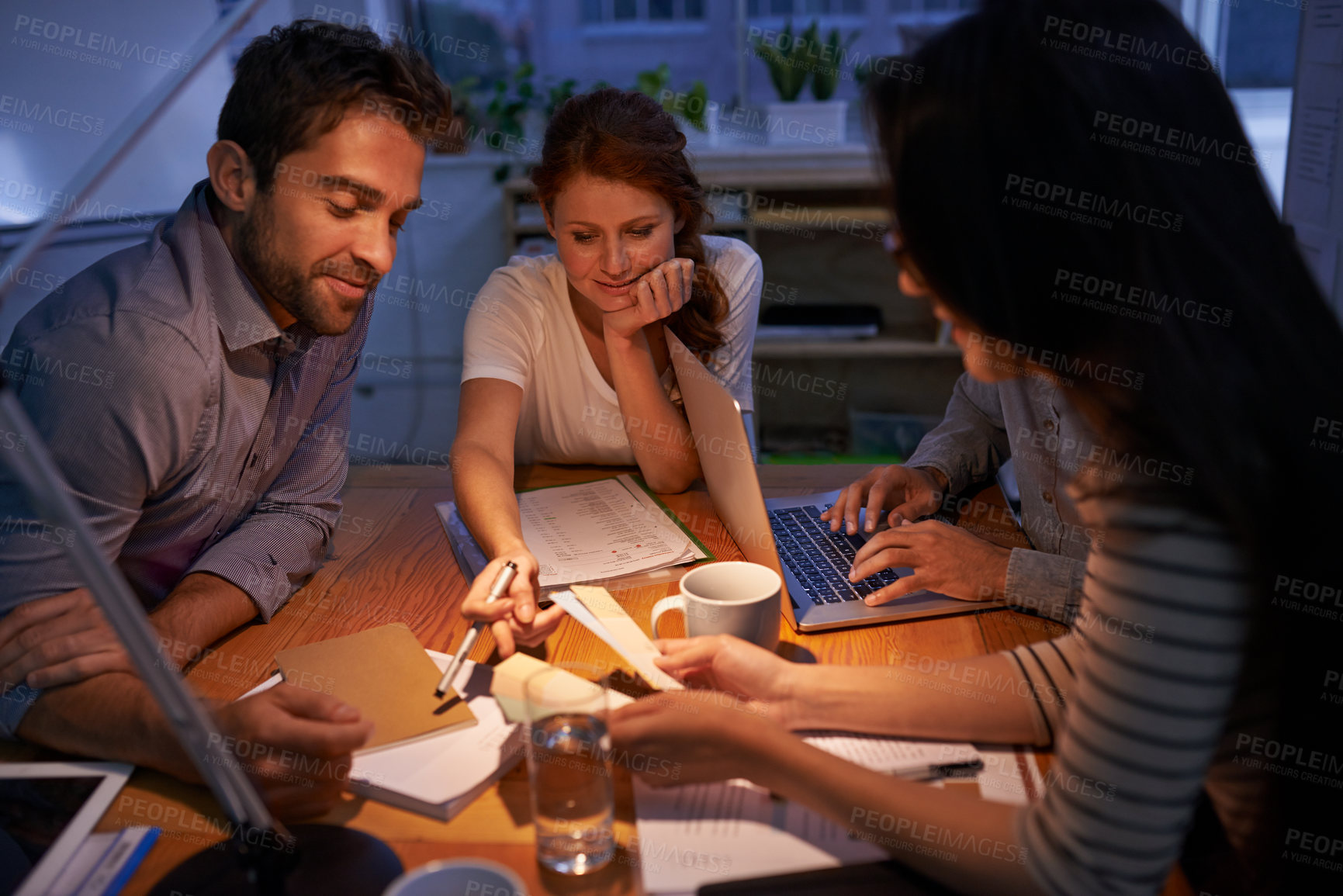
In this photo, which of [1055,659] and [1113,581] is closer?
[1113,581]

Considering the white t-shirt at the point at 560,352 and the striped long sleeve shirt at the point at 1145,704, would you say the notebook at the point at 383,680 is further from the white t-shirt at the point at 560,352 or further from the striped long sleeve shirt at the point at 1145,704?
the white t-shirt at the point at 560,352

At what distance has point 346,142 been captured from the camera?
120 centimetres

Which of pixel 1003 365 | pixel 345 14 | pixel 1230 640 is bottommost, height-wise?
pixel 1230 640

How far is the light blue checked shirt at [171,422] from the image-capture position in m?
1.03

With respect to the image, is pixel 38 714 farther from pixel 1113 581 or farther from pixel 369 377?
pixel 369 377

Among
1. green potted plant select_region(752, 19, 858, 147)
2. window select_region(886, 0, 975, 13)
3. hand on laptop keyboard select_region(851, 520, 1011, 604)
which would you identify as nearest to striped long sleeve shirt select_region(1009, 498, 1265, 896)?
hand on laptop keyboard select_region(851, 520, 1011, 604)

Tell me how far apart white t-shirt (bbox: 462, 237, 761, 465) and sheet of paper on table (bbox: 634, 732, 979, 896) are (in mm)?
917

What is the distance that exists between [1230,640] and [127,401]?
1105 mm

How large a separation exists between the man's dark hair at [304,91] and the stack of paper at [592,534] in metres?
0.58

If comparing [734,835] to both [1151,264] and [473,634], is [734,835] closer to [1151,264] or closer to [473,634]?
[473,634]

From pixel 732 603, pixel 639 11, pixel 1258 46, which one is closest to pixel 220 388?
pixel 732 603

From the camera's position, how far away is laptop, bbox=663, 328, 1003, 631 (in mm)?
1147

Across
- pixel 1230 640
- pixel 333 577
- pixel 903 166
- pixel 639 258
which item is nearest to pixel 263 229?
pixel 333 577

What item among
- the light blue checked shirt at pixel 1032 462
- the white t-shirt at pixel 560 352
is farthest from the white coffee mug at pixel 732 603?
the white t-shirt at pixel 560 352
